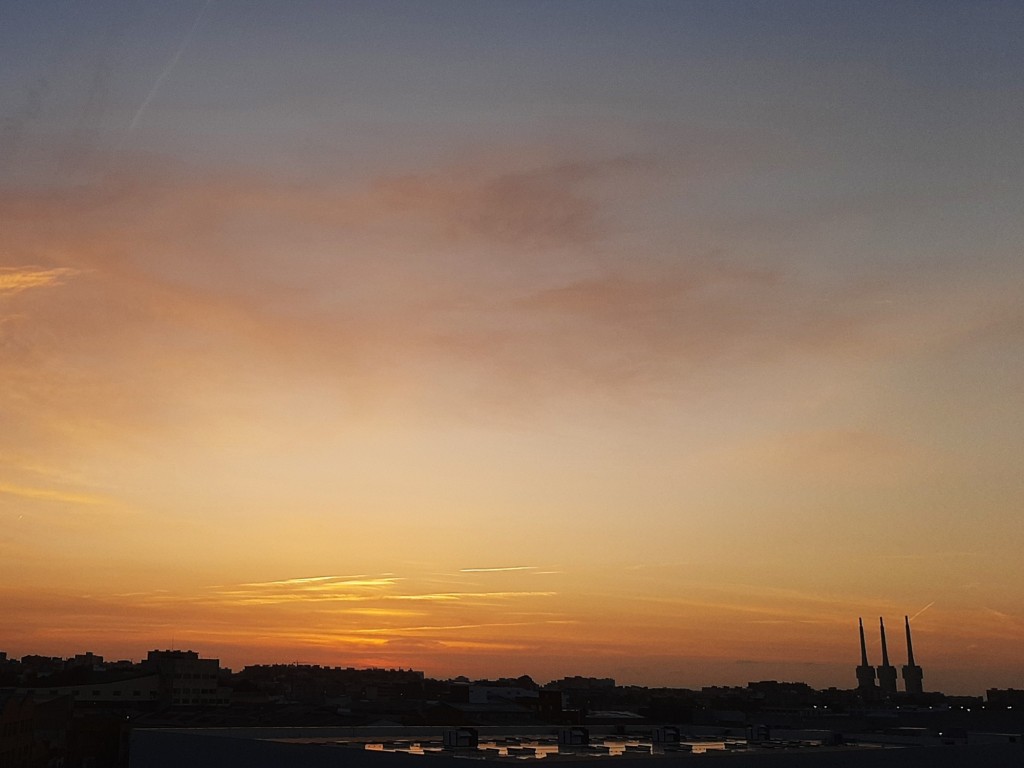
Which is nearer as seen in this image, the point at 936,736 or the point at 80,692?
the point at 936,736

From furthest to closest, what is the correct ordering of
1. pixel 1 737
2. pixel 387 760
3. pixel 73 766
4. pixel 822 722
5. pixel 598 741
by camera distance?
pixel 73 766, pixel 1 737, pixel 822 722, pixel 598 741, pixel 387 760

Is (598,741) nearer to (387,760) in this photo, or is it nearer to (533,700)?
(387,760)

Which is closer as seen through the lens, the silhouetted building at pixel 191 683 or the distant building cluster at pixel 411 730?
the distant building cluster at pixel 411 730

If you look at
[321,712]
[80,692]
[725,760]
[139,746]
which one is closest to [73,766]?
[321,712]

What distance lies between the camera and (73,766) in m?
100

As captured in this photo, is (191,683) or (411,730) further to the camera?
(191,683)

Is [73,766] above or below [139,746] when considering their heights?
below

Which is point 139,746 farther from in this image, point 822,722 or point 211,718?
point 211,718

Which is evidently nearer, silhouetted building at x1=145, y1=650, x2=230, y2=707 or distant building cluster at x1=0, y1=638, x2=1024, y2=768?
distant building cluster at x1=0, y1=638, x2=1024, y2=768

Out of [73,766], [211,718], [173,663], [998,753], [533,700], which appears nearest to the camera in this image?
[998,753]

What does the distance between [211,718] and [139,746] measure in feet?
223

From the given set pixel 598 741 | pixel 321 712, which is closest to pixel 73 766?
pixel 321 712

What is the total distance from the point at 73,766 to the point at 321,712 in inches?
1021

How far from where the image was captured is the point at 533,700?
459 feet
